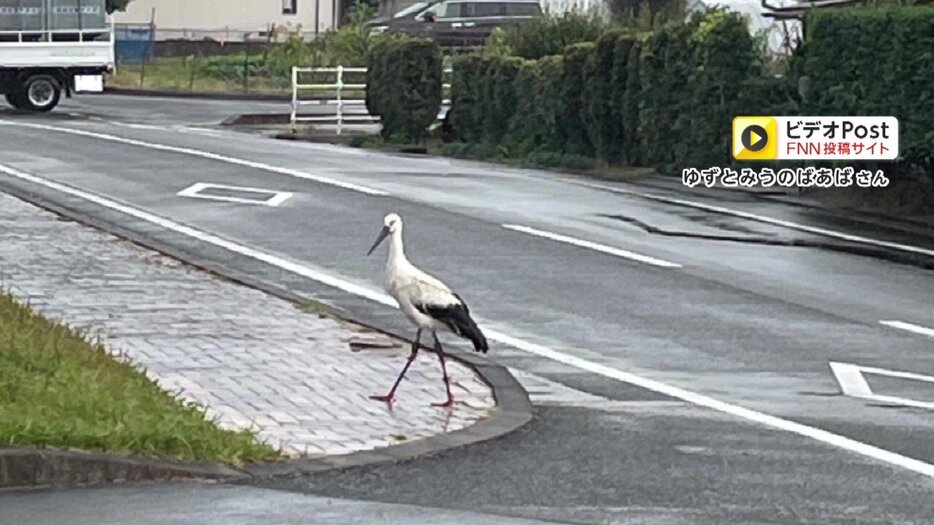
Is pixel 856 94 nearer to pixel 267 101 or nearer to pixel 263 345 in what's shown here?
pixel 263 345

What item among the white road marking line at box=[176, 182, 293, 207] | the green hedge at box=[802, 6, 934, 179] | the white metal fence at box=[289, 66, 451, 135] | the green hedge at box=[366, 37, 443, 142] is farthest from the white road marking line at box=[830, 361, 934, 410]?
the white metal fence at box=[289, 66, 451, 135]

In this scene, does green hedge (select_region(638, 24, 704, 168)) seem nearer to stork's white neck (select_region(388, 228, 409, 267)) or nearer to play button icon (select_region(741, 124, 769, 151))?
play button icon (select_region(741, 124, 769, 151))

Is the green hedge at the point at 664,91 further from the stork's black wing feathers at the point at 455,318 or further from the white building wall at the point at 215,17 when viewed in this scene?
the white building wall at the point at 215,17

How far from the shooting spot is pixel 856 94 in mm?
24734

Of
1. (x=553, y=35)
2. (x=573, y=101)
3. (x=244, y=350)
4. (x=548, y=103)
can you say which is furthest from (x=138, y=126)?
(x=244, y=350)

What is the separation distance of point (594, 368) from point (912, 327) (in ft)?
11.4

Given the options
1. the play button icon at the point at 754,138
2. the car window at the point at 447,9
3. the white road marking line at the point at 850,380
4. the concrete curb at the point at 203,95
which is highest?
the car window at the point at 447,9

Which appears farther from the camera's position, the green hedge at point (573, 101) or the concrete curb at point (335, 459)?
the green hedge at point (573, 101)

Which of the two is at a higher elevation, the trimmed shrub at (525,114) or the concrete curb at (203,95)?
the trimmed shrub at (525,114)

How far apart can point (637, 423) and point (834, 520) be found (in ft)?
8.85

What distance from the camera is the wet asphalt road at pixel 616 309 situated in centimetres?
972

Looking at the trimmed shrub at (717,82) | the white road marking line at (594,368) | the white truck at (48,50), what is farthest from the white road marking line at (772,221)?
the white truck at (48,50)

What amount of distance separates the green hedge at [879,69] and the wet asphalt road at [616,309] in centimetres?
145

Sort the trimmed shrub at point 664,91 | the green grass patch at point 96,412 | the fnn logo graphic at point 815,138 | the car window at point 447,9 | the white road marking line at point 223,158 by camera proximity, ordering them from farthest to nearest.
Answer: the car window at point 447,9 → the trimmed shrub at point 664,91 → the white road marking line at point 223,158 → the fnn logo graphic at point 815,138 → the green grass patch at point 96,412
